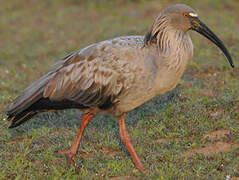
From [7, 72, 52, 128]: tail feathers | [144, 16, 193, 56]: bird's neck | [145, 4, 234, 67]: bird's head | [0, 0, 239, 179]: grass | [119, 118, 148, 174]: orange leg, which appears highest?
[145, 4, 234, 67]: bird's head

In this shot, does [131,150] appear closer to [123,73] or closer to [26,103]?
[123,73]

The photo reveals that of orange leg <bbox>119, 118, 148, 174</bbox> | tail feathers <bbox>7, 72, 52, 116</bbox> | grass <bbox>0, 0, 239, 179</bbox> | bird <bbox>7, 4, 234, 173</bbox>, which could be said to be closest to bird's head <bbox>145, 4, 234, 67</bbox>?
bird <bbox>7, 4, 234, 173</bbox>

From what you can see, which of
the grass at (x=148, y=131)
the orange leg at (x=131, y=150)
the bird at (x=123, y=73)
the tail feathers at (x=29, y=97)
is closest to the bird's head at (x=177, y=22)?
the bird at (x=123, y=73)

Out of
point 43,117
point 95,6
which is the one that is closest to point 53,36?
point 95,6

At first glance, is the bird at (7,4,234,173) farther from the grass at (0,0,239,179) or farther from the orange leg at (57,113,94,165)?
the grass at (0,0,239,179)

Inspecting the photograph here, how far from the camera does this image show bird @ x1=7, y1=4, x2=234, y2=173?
5121 millimetres

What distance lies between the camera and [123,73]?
5.14 m

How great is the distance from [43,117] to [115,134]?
1.30 meters

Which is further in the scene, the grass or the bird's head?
the grass

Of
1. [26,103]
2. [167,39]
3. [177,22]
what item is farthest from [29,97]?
[177,22]

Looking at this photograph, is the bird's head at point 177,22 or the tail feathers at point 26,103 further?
the tail feathers at point 26,103

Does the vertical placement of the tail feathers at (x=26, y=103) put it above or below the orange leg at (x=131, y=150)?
above

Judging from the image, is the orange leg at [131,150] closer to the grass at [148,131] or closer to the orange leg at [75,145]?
the grass at [148,131]

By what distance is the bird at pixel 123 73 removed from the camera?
16.8ft
